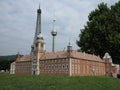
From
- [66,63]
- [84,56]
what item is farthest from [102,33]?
[66,63]

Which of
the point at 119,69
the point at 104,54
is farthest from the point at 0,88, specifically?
the point at 119,69

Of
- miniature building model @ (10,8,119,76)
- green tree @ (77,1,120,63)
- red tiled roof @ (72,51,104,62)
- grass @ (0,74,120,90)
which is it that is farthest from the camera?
red tiled roof @ (72,51,104,62)

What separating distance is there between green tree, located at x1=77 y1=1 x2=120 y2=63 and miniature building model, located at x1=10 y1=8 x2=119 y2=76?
204 cm

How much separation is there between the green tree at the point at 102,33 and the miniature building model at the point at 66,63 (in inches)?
80.2

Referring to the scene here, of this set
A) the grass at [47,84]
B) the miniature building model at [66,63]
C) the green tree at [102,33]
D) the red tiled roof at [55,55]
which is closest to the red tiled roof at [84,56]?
the miniature building model at [66,63]

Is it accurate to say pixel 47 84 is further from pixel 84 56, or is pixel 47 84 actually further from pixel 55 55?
pixel 55 55

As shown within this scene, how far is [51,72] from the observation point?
6438 centimetres

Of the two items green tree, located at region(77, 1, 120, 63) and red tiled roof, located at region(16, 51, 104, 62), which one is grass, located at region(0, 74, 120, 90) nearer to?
green tree, located at region(77, 1, 120, 63)

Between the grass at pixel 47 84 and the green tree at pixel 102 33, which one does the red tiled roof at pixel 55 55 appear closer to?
the green tree at pixel 102 33

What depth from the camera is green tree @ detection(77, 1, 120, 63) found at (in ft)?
193

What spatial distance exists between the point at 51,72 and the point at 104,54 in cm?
1405

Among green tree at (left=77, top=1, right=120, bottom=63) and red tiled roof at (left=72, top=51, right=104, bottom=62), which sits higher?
green tree at (left=77, top=1, right=120, bottom=63)

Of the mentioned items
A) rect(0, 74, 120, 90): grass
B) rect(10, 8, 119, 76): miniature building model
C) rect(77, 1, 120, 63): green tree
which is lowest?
rect(0, 74, 120, 90): grass

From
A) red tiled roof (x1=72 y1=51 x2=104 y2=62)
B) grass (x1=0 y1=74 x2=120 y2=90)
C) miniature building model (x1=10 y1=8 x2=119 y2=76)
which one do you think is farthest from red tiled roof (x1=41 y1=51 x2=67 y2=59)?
grass (x1=0 y1=74 x2=120 y2=90)
